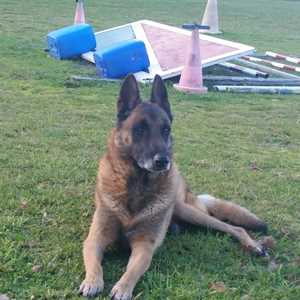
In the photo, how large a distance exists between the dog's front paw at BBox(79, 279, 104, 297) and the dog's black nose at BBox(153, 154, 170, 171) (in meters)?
0.78

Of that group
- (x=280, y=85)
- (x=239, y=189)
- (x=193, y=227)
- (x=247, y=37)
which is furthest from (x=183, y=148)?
(x=247, y=37)

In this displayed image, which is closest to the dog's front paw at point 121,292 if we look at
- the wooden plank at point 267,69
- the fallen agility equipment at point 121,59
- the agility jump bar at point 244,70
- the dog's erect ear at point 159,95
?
the dog's erect ear at point 159,95

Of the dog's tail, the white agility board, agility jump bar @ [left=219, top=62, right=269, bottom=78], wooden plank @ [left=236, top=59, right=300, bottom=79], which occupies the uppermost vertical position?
the dog's tail

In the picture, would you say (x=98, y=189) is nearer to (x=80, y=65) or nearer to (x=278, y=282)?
(x=278, y=282)

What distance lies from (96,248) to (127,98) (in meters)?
1.02

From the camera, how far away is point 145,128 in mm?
4062

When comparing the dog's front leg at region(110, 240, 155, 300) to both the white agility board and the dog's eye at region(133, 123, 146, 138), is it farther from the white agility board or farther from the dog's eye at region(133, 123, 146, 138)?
the white agility board

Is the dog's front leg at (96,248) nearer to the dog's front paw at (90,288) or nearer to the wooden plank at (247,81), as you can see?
the dog's front paw at (90,288)

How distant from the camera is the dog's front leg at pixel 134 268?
353 cm

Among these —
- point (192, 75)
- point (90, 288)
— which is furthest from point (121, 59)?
point (90, 288)

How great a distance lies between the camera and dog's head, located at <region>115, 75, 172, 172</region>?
392 cm

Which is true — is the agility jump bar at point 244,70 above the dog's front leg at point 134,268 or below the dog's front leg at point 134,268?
below

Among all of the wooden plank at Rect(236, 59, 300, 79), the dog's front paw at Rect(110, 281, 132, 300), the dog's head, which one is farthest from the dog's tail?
the wooden plank at Rect(236, 59, 300, 79)

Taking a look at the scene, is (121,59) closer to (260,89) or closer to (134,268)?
(260,89)
